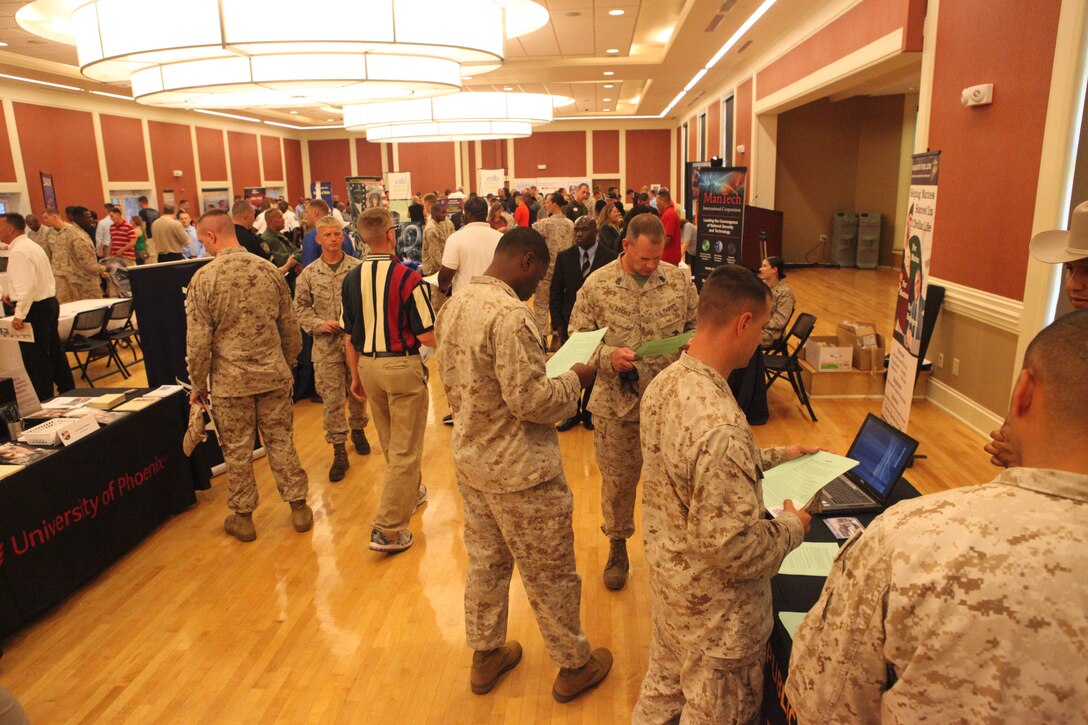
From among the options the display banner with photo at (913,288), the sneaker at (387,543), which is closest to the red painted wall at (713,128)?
the display banner with photo at (913,288)

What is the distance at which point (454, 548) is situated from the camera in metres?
4.08

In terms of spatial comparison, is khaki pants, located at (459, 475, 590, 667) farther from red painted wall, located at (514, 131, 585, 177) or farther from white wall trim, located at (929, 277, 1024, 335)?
red painted wall, located at (514, 131, 585, 177)

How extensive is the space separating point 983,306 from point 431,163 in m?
21.9

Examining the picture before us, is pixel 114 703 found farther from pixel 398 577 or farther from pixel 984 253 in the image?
pixel 984 253

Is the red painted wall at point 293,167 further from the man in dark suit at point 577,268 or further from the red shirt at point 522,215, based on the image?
the man in dark suit at point 577,268

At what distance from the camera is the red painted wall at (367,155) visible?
83.8ft

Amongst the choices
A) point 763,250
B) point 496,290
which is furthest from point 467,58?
point 763,250

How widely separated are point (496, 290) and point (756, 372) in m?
3.85

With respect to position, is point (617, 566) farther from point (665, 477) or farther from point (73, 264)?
point (73, 264)

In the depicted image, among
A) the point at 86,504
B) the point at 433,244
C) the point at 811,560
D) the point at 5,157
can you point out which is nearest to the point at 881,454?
the point at 811,560

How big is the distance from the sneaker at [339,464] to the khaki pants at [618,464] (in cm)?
242

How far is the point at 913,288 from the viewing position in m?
4.31

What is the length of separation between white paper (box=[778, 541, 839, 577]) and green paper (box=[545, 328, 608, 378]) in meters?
0.97

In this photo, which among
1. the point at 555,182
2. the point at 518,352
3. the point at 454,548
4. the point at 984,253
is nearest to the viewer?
the point at 518,352
